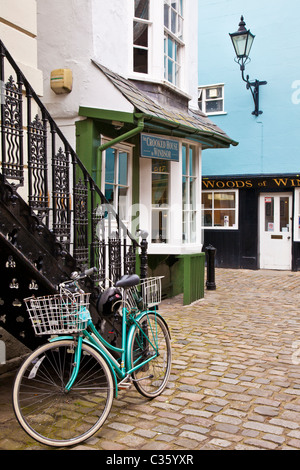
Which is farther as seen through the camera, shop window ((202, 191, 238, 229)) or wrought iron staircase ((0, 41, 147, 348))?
shop window ((202, 191, 238, 229))

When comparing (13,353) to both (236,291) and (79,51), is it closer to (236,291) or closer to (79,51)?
(79,51)

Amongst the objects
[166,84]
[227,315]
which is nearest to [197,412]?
[227,315]

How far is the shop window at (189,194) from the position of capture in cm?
889

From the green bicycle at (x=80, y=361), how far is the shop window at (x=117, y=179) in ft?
10.6

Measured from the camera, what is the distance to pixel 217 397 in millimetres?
4348

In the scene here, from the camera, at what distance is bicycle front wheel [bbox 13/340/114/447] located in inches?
127

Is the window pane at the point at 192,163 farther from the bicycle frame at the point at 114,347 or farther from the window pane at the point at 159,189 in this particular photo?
the bicycle frame at the point at 114,347

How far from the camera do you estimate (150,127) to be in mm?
7082

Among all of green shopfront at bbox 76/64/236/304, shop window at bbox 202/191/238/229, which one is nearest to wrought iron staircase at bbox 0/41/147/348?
green shopfront at bbox 76/64/236/304

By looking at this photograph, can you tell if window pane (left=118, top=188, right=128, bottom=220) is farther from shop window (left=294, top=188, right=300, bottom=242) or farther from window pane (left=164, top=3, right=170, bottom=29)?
shop window (left=294, top=188, right=300, bottom=242)

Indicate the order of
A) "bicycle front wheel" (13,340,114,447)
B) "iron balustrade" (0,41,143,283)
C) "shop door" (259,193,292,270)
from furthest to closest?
1. "shop door" (259,193,292,270)
2. "iron balustrade" (0,41,143,283)
3. "bicycle front wheel" (13,340,114,447)

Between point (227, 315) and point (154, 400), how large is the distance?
379cm

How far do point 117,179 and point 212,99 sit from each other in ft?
27.6

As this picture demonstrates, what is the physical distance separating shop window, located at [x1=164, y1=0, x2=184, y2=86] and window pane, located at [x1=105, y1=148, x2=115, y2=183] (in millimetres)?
2012
